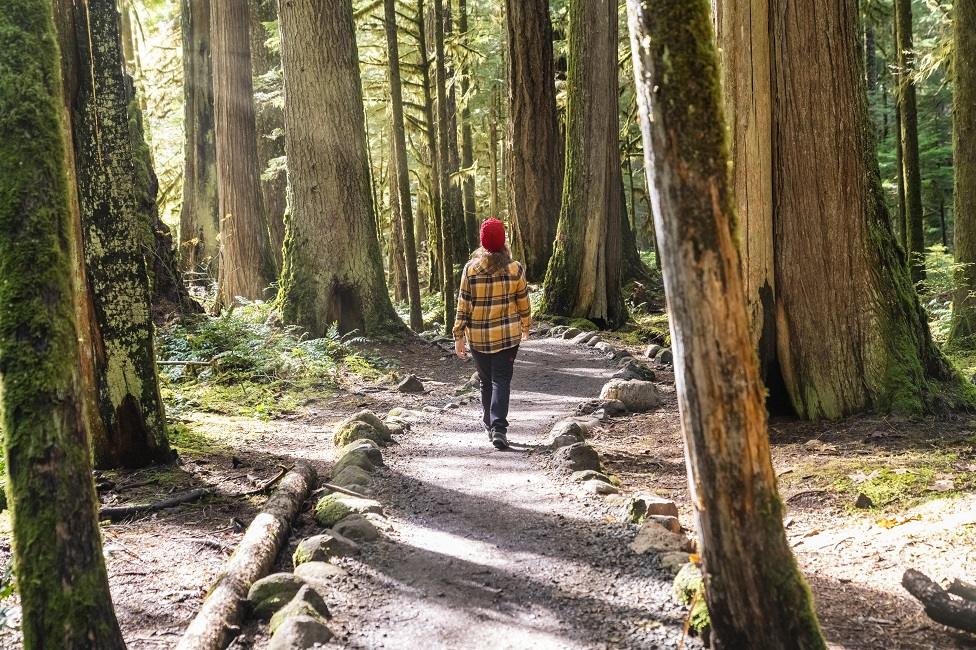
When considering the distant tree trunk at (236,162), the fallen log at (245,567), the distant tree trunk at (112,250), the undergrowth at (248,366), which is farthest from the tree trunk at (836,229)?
the distant tree trunk at (236,162)

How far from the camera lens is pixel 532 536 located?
5.08 meters

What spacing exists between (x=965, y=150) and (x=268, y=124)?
13.9 m

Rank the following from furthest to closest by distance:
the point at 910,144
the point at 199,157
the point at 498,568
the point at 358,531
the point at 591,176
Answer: the point at 199,157 → the point at 910,144 → the point at 591,176 → the point at 358,531 → the point at 498,568

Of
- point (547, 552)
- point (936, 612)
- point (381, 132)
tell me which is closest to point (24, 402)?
point (547, 552)

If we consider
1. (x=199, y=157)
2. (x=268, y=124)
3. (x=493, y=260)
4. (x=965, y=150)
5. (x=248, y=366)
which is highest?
(x=268, y=124)

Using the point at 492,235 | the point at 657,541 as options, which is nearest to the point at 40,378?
the point at 657,541

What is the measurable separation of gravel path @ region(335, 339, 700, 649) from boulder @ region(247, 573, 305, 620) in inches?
11.2

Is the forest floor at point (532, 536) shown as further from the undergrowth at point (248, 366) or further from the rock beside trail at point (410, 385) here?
the rock beside trail at point (410, 385)

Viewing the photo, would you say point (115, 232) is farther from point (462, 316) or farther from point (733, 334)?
point (733, 334)

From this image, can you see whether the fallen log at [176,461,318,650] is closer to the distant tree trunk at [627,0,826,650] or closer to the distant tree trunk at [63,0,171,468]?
the distant tree trunk at [63,0,171,468]

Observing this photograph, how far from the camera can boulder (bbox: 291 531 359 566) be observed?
4648mm

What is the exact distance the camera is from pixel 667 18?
2.92m

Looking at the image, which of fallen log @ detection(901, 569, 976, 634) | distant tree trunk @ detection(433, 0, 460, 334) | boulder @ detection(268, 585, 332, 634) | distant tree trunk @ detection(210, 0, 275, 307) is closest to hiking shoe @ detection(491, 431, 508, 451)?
boulder @ detection(268, 585, 332, 634)

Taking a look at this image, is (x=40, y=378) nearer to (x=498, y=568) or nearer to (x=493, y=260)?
(x=498, y=568)
